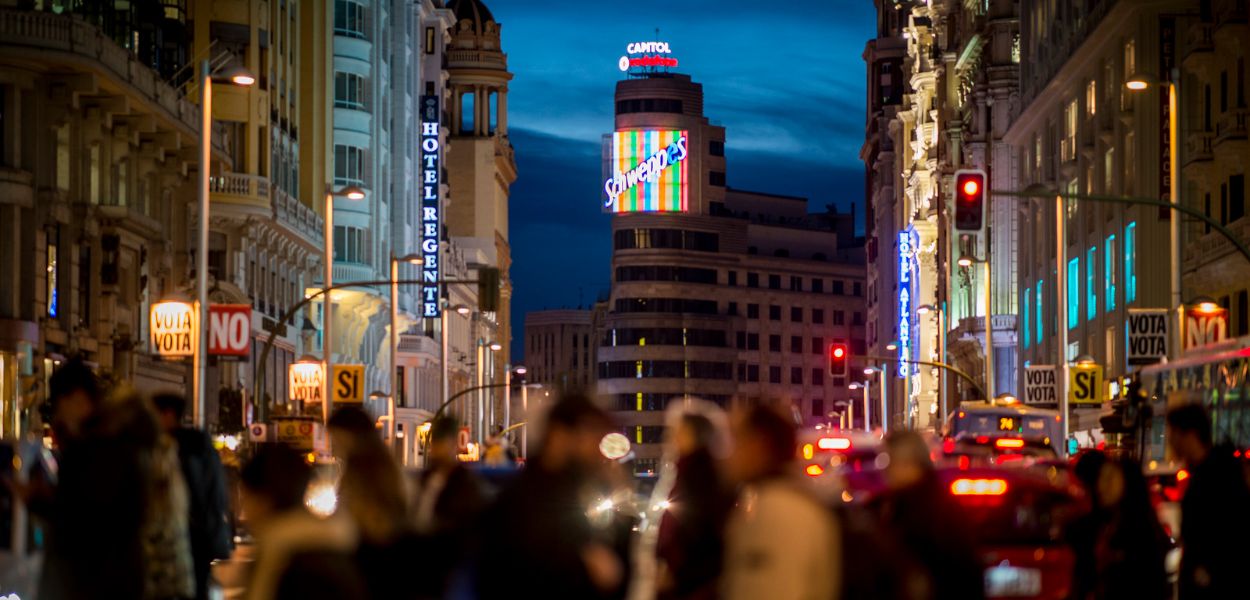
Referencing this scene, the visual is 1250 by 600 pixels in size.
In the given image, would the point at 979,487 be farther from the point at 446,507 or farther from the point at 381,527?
the point at 381,527

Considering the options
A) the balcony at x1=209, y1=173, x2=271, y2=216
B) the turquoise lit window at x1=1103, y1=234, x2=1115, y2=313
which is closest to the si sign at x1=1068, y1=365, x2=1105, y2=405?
the turquoise lit window at x1=1103, y1=234, x2=1115, y2=313

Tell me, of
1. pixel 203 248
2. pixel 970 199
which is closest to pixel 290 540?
pixel 970 199

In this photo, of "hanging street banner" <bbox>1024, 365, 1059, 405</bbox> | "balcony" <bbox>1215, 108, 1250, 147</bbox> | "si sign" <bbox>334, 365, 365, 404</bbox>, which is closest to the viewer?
"si sign" <bbox>334, 365, 365, 404</bbox>

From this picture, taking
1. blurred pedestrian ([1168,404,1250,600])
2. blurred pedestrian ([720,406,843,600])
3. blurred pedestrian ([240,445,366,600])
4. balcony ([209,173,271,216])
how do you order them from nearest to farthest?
blurred pedestrian ([240,445,366,600]) < blurred pedestrian ([720,406,843,600]) < blurred pedestrian ([1168,404,1250,600]) < balcony ([209,173,271,216])

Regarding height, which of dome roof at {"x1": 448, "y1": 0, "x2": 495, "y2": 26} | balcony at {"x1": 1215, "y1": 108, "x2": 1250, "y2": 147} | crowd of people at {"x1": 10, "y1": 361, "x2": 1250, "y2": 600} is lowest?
crowd of people at {"x1": 10, "y1": 361, "x2": 1250, "y2": 600}

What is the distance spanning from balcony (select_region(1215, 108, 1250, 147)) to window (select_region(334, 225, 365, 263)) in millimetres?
38567

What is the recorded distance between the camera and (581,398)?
29.5ft

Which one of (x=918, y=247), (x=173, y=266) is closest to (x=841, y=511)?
(x=173, y=266)

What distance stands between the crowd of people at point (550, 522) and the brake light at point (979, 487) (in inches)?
62.5

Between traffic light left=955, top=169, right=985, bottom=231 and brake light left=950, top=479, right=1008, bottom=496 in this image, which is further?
traffic light left=955, top=169, right=985, bottom=231

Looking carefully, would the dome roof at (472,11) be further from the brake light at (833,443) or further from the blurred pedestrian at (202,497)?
the blurred pedestrian at (202,497)

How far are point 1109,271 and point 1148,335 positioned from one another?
22.5m

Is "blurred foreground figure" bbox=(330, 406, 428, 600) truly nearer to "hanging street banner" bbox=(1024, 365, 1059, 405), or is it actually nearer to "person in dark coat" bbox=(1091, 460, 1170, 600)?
"person in dark coat" bbox=(1091, 460, 1170, 600)

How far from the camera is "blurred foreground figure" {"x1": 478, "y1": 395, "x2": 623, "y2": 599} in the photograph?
8648 millimetres
